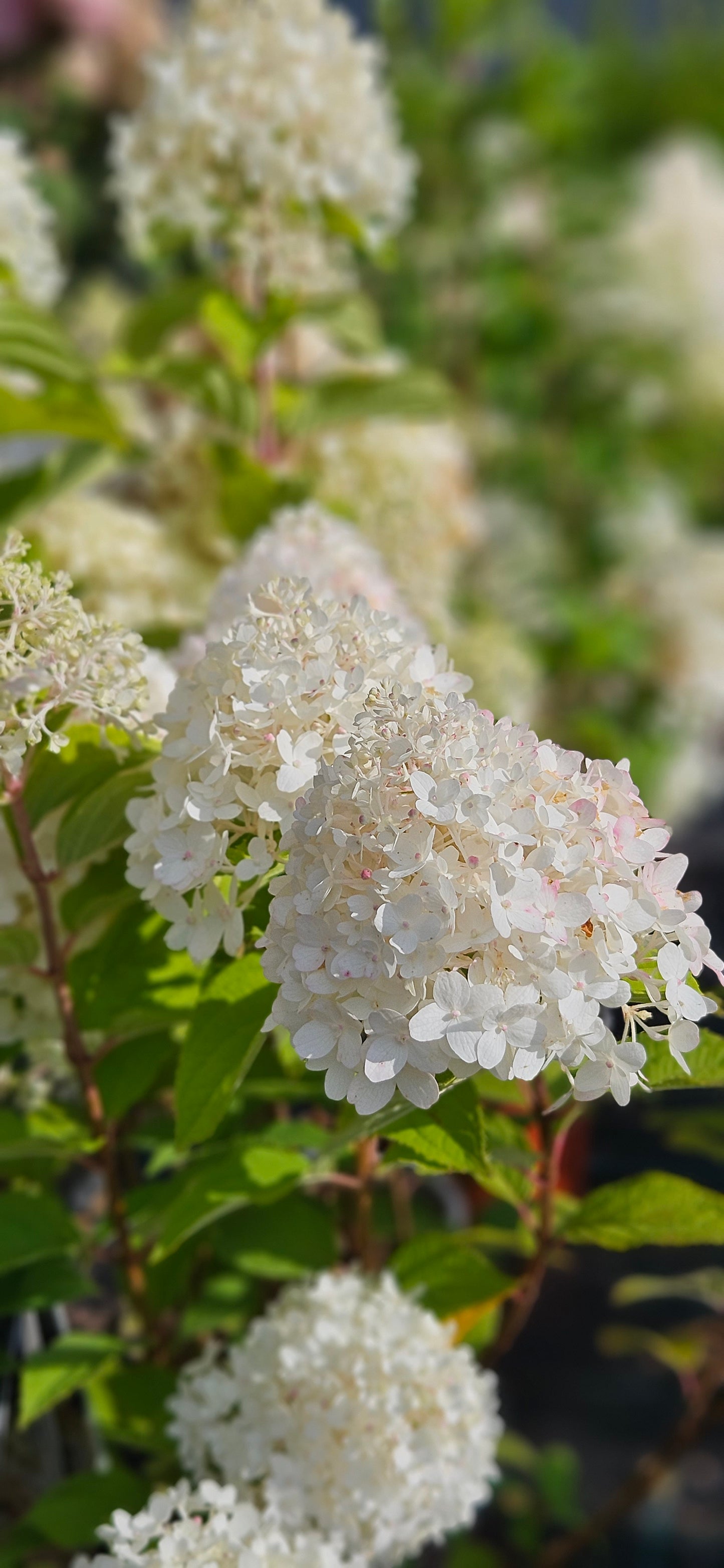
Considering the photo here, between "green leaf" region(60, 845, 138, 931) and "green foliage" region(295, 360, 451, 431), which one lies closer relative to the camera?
"green leaf" region(60, 845, 138, 931)

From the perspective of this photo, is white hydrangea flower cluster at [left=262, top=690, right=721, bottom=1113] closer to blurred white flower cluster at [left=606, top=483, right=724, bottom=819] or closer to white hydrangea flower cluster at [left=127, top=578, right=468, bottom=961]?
white hydrangea flower cluster at [left=127, top=578, right=468, bottom=961]

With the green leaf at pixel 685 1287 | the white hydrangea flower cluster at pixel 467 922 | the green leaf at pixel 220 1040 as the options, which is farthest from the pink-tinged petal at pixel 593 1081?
the green leaf at pixel 685 1287

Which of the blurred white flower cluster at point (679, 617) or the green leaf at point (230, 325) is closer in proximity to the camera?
the green leaf at point (230, 325)

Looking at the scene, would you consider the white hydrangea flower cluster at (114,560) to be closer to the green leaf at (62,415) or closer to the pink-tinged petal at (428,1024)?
the green leaf at (62,415)

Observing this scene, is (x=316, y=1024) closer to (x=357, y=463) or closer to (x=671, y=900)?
(x=671, y=900)

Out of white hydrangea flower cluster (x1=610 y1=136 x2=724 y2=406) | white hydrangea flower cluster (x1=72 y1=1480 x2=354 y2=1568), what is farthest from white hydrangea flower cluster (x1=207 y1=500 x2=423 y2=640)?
white hydrangea flower cluster (x1=610 y1=136 x2=724 y2=406)
